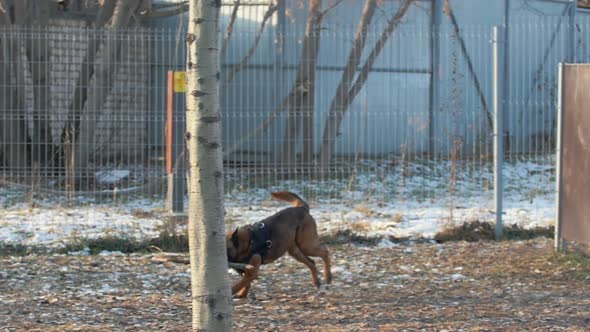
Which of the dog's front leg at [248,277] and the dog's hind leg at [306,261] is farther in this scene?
the dog's hind leg at [306,261]

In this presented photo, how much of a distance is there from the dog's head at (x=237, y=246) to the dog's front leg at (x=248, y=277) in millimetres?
87

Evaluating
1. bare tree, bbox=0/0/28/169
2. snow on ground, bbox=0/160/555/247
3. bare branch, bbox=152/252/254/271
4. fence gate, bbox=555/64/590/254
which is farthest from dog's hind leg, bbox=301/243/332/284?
bare tree, bbox=0/0/28/169

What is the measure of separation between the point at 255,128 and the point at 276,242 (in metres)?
4.57

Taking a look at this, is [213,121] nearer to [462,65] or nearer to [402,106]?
[402,106]

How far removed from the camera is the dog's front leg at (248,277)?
21.9ft

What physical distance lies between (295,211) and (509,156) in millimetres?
5074

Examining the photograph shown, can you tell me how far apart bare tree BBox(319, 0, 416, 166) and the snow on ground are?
0.54 m

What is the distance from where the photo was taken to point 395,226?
1013cm

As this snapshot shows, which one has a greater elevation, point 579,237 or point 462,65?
point 462,65

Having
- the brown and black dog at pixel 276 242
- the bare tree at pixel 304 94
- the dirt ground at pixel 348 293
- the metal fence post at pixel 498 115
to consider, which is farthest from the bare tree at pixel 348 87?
the brown and black dog at pixel 276 242

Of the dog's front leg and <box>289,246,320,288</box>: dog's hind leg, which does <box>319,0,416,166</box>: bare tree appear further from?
the dog's front leg

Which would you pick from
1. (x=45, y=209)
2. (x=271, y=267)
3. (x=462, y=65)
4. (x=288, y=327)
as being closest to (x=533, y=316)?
(x=288, y=327)

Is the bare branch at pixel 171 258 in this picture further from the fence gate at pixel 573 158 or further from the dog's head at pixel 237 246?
the fence gate at pixel 573 158

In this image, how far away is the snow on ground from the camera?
31.4ft
